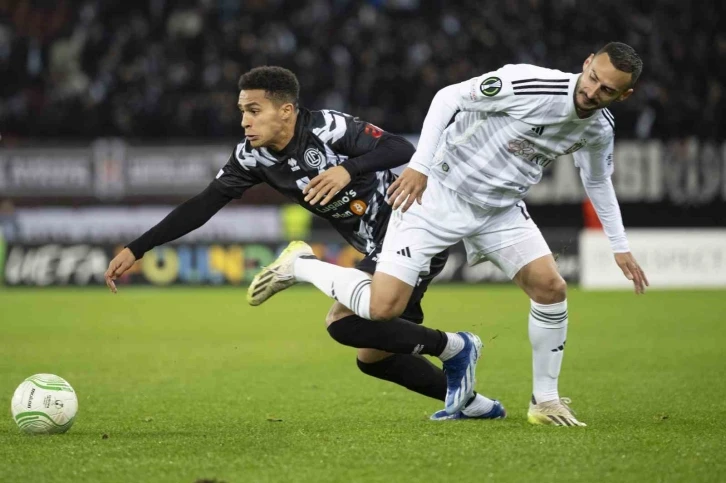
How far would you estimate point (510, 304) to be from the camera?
14.6m

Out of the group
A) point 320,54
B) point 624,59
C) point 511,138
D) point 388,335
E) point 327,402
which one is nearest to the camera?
point 624,59

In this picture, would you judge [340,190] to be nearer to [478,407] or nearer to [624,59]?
[478,407]

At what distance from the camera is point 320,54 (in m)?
20.9

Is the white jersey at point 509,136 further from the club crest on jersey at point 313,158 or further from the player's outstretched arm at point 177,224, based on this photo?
the player's outstretched arm at point 177,224

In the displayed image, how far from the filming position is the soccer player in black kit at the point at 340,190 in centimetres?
589

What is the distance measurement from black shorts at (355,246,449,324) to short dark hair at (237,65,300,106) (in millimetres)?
913

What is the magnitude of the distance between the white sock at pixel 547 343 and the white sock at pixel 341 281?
0.90 metres

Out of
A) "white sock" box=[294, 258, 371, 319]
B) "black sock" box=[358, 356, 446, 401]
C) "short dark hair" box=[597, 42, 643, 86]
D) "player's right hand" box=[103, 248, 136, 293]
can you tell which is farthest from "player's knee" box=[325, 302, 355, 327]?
"short dark hair" box=[597, 42, 643, 86]

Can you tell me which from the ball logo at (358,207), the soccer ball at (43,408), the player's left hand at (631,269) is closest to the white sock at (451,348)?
the ball logo at (358,207)

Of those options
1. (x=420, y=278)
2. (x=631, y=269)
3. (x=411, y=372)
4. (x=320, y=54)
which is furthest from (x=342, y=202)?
(x=320, y=54)

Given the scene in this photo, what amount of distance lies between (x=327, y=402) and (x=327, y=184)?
189cm

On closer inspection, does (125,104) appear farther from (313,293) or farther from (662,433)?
(662,433)

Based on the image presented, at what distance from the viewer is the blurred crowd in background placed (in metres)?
19.5

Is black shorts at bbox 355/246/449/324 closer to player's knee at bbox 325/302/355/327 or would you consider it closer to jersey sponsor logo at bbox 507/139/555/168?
player's knee at bbox 325/302/355/327
